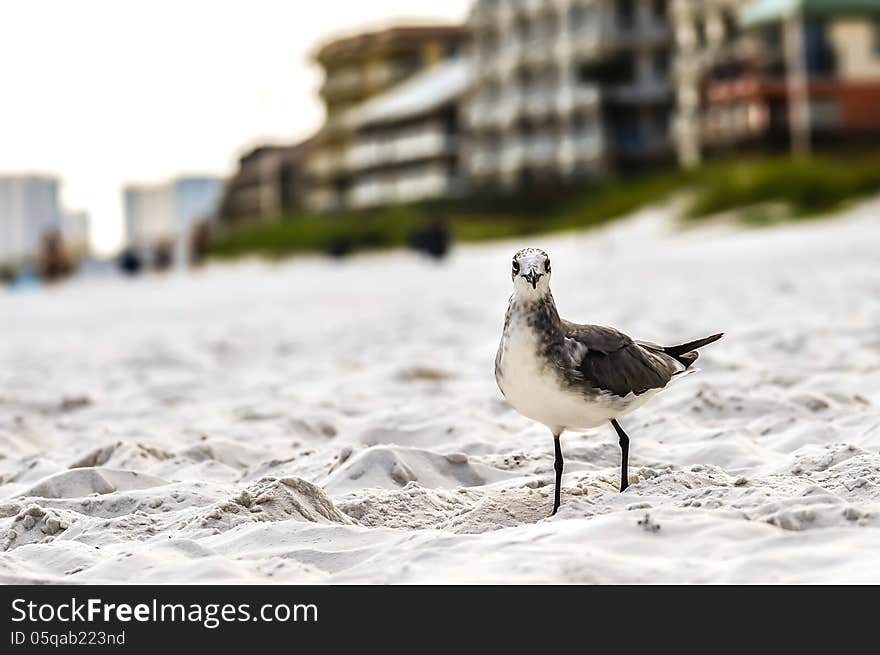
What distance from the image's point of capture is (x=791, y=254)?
18.8 meters

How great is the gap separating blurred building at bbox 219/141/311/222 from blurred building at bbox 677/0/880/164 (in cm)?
4613

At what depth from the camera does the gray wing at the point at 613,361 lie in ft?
12.8

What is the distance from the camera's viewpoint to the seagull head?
374 cm

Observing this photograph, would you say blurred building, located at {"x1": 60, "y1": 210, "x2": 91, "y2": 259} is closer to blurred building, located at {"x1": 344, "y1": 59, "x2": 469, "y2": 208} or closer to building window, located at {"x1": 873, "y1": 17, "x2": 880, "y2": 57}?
blurred building, located at {"x1": 344, "y1": 59, "x2": 469, "y2": 208}

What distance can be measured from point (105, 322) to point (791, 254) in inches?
406

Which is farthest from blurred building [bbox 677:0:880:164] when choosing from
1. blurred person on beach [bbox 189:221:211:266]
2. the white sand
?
the white sand

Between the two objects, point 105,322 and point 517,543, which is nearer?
point 517,543

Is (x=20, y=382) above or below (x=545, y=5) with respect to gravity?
below

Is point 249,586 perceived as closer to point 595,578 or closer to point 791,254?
A: point 595,578

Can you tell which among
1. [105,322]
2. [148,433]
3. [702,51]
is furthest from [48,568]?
[702,51]

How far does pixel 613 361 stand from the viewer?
4.02 metres

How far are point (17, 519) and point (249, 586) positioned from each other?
129 cm

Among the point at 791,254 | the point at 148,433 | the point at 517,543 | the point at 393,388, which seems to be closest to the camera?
the point at 517,543
